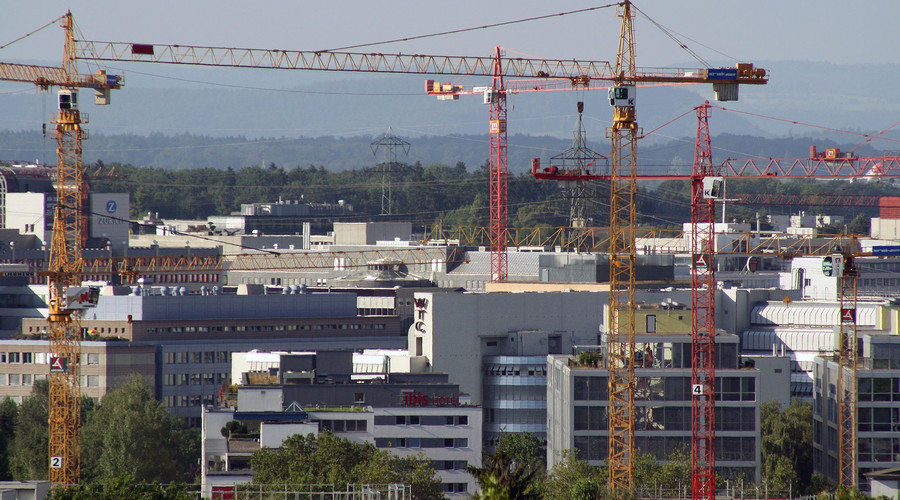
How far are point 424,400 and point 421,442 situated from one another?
272 centimetres

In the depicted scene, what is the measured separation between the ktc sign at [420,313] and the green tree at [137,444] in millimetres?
15605

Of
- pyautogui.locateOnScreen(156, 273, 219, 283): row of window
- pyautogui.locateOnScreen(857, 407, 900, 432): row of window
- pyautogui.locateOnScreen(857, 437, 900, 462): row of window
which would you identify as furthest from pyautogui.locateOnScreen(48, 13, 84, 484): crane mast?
pyautogui.locateOnScreen(156, 273, 219, 283): row of window

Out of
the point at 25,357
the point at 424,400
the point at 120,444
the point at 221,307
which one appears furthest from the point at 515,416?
the point at 25,357

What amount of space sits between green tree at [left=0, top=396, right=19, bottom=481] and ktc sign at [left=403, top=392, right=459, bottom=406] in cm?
2197

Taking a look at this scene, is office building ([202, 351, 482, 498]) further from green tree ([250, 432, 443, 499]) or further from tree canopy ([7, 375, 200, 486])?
tree canopy ([7, 375, 200, 486])

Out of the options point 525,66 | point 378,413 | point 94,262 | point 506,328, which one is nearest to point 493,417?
point 506,328

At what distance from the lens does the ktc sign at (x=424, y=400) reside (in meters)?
86.2

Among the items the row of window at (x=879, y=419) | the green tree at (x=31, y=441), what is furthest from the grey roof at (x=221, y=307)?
the row of window at (x=879, y=419)

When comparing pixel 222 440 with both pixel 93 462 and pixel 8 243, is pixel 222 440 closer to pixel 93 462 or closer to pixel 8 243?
pixel 93 462

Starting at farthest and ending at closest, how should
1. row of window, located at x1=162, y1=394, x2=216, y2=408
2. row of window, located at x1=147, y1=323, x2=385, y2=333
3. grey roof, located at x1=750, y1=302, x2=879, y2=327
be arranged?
row of window, located at x1=147, y1=323, x2=385, y2=333
row of window, located at x1=162, y1=394, x2=216, y2=408
grey roof, located at x1=750, y1=302, x2=879, y2=327

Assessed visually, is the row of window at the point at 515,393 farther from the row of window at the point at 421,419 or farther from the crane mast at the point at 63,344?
the crane mast at the point at 63,344

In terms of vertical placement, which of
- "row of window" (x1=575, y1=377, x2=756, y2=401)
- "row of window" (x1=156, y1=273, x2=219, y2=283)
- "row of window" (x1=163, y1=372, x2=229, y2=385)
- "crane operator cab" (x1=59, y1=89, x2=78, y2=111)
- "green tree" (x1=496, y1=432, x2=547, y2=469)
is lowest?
"green tree" (x1=496, y1=432, x2=547, y2=469)

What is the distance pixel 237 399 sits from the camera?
87.9 meters

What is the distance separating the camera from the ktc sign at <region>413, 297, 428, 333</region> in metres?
105
